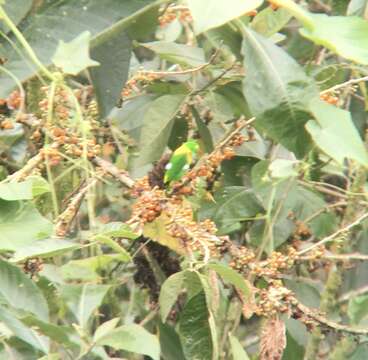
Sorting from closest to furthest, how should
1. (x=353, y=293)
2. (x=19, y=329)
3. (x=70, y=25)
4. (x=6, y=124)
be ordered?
(x=19, y=329)
(x=70, y=25)
(x=6, y=124)
(x=353, y=293)

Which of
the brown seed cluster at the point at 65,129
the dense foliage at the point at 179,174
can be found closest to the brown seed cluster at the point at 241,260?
the dense foliage at the point at 179,174

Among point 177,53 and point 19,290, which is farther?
point 177,53

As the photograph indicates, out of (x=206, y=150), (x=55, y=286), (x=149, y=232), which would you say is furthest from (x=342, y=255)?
(x=55, y=286)

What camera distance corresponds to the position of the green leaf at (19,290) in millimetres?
1036

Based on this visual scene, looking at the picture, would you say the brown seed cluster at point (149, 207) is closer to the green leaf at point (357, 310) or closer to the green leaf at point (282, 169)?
the green leaf at point (282, 169)

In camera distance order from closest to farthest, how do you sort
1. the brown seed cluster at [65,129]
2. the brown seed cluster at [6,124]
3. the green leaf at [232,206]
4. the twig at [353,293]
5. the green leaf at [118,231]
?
the green leaf at [118,231], the brown seed cluster at [65,129], the brown seed cluster at [6,124], the green leaf at [232,206], the twig at [353,293]

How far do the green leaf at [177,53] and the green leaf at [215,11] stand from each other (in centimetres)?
35

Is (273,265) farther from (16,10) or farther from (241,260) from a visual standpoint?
(16,10)

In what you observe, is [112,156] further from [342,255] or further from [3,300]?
[3,300]

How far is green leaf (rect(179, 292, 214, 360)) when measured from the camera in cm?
117

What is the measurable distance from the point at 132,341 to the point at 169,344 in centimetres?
34

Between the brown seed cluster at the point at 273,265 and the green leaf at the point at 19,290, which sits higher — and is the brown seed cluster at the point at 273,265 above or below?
below

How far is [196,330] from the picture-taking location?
3.87 feet

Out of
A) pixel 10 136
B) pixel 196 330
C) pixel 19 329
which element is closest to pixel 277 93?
pixel 196 330
